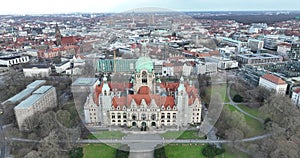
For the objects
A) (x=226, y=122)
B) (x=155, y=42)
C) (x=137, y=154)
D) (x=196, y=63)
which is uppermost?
(x=155, y=42)

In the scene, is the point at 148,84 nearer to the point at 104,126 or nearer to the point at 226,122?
the point at 104,126

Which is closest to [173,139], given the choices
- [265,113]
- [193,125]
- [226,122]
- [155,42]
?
[193,125]

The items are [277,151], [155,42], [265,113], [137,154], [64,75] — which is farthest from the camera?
[64,75]

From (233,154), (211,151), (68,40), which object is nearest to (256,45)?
(68,40)

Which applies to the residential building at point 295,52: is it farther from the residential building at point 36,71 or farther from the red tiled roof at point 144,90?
the residential building at point 36,71

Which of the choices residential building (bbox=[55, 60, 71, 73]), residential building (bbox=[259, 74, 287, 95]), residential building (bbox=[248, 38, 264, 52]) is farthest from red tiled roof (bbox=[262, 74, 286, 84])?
residential building (bbox=[55, 60, 71, 73])

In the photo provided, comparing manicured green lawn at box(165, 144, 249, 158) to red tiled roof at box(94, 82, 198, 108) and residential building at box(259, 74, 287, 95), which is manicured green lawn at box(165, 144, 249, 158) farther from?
residential building at box(259, 74, 287, 95)

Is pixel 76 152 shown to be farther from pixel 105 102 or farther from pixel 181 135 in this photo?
pixel 181 135
